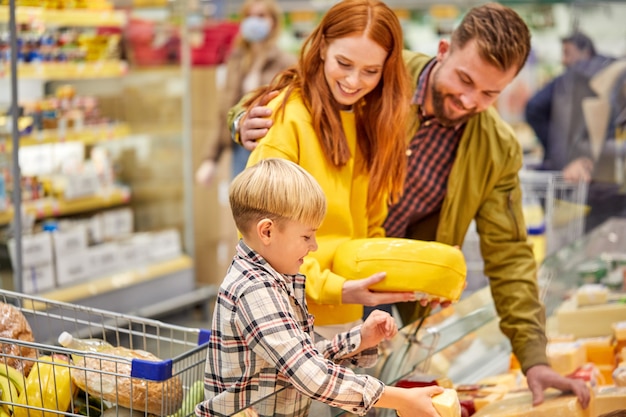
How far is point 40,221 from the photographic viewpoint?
5.38 meters

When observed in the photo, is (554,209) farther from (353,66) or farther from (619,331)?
(353,66)

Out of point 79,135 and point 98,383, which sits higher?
point 98,383

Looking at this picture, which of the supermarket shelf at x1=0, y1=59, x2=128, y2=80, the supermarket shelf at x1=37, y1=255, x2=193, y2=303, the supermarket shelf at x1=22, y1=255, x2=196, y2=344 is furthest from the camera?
the supermarket shelf at x1=22, y1=255, x2=196, y2=344

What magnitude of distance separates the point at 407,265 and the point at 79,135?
3863 millimetres

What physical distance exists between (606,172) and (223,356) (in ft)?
11.1

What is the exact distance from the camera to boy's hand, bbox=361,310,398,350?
1741mm

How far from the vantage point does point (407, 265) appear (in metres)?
2.04

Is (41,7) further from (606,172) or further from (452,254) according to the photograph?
(452,254)

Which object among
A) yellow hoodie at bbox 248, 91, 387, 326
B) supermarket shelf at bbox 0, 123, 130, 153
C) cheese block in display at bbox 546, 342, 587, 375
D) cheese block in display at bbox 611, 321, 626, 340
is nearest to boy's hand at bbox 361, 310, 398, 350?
yellow hoodie at bbox 248, 91, 387, 326

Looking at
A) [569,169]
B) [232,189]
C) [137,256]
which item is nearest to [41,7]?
[137,256]

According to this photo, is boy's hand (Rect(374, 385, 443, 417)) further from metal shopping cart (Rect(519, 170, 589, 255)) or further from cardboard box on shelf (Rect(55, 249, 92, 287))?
cardboard box on shelf (Rect(55, 249, 92, 287))

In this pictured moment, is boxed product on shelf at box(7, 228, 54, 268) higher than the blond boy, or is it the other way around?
the blond boy

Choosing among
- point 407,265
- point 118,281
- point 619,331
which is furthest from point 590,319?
point 118,281

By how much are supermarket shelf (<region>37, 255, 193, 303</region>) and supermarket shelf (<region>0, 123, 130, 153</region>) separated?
33.9 inches
